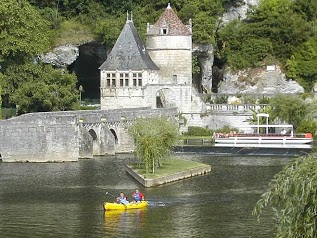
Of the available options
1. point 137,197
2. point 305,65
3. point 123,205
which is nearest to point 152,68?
point 305,65

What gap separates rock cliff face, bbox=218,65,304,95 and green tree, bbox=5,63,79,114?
1526 cm

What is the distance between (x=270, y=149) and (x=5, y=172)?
1977 cm

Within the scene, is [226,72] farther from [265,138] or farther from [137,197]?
[137,197]

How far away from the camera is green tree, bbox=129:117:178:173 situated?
166ft

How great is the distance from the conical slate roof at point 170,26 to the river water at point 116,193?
765 inches

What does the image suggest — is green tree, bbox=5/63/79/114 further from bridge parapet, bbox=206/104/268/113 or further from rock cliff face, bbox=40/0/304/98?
bridge parapet, bbox=206/104/268/113

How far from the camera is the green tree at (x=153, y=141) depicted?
50594 mm

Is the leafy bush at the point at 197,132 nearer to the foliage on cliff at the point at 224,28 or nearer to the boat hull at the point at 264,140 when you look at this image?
the boat hull at the point at 264,140

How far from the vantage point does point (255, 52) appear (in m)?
82.2

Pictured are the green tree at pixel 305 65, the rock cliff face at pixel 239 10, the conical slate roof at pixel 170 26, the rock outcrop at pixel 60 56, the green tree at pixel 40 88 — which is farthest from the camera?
the rock cliff face at pixel 239 10

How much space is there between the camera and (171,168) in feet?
171

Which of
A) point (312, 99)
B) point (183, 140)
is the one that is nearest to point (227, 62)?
point (312, 99)

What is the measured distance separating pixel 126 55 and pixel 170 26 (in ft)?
14.9

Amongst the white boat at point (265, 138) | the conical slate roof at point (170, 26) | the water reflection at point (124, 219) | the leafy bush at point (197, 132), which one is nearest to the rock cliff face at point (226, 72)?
the conical slate roof at point (170, 26)
